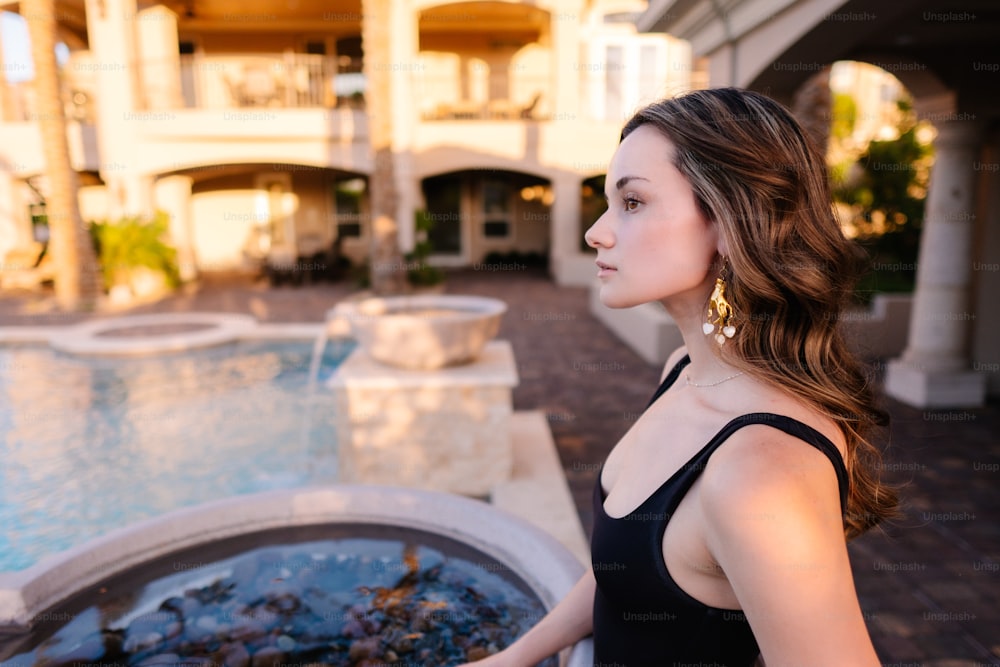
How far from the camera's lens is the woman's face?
1.24 meters

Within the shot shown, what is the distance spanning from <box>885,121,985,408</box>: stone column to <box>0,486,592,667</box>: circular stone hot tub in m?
5.64

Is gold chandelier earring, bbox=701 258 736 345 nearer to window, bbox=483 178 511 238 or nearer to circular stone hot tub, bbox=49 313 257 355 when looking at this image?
circular stone hot tub, bbox=49 313 257 355

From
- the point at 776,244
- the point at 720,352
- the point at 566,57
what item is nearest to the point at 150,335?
the point at 720,352

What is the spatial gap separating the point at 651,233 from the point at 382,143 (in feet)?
39.4

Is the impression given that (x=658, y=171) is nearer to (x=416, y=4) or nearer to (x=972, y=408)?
(x=972, y=408)

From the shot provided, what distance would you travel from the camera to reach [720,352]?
132 cm

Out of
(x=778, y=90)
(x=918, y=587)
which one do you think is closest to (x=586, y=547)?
(x=918, y=587)

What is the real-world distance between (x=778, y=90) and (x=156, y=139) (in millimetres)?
13841

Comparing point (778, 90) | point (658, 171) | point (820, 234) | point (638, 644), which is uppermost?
point (778, 90)

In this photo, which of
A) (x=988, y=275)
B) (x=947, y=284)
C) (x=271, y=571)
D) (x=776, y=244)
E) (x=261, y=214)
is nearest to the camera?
(x=776, y=244)

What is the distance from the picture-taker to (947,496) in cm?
423

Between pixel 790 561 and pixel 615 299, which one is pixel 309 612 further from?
pixel 790 561

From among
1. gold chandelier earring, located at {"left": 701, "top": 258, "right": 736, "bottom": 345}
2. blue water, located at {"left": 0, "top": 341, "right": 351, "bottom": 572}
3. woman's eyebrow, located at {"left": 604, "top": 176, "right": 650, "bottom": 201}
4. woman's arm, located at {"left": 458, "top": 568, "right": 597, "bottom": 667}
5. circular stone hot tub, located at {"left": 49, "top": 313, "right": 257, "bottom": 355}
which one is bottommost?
blue water, located at {"left": 0, "top": 341, "right": 351, "bottom": 572}

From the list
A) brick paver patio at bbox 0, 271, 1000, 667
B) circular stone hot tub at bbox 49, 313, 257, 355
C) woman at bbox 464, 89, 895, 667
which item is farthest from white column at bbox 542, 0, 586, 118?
woman at bbox 464, 89, 895, 667
